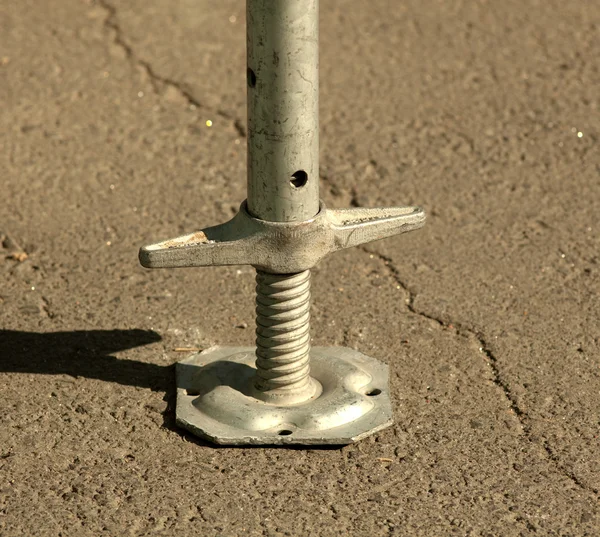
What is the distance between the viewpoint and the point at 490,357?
328 cm

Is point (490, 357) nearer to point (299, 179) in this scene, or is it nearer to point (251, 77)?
point (299, 179)

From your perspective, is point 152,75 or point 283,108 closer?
point 283,108

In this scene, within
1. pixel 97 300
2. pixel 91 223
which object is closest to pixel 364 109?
pixel 91 223

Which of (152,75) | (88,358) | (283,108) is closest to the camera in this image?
(283,108)

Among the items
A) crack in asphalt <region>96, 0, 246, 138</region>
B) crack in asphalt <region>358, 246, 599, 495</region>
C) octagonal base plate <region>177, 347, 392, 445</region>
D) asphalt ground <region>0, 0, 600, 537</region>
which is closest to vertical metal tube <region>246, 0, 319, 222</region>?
octagonal base plate <region>177, 347, 392, 445</region>

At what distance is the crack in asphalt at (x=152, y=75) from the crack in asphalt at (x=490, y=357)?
3.14 feet

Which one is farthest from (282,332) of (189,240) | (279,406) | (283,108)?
(283,108)

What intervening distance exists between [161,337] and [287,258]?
71cm

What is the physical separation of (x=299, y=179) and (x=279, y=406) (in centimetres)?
63

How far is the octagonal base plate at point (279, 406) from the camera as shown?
114 inches

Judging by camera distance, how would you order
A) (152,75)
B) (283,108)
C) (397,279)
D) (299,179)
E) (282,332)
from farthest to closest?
(152,75)
(397,279)
(282,332)
(299,179)
(283,108)

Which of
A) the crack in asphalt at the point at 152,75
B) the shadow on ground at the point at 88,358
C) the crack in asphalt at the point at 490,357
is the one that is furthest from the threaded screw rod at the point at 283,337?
the crack in asphalt at the point at 152,75

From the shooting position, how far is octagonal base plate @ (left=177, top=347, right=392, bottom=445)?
2900 millimetres

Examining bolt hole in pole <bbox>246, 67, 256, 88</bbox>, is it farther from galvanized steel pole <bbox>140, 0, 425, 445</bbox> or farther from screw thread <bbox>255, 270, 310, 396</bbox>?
screw thread <bbox>255, 270, 310, 396</bbox>
